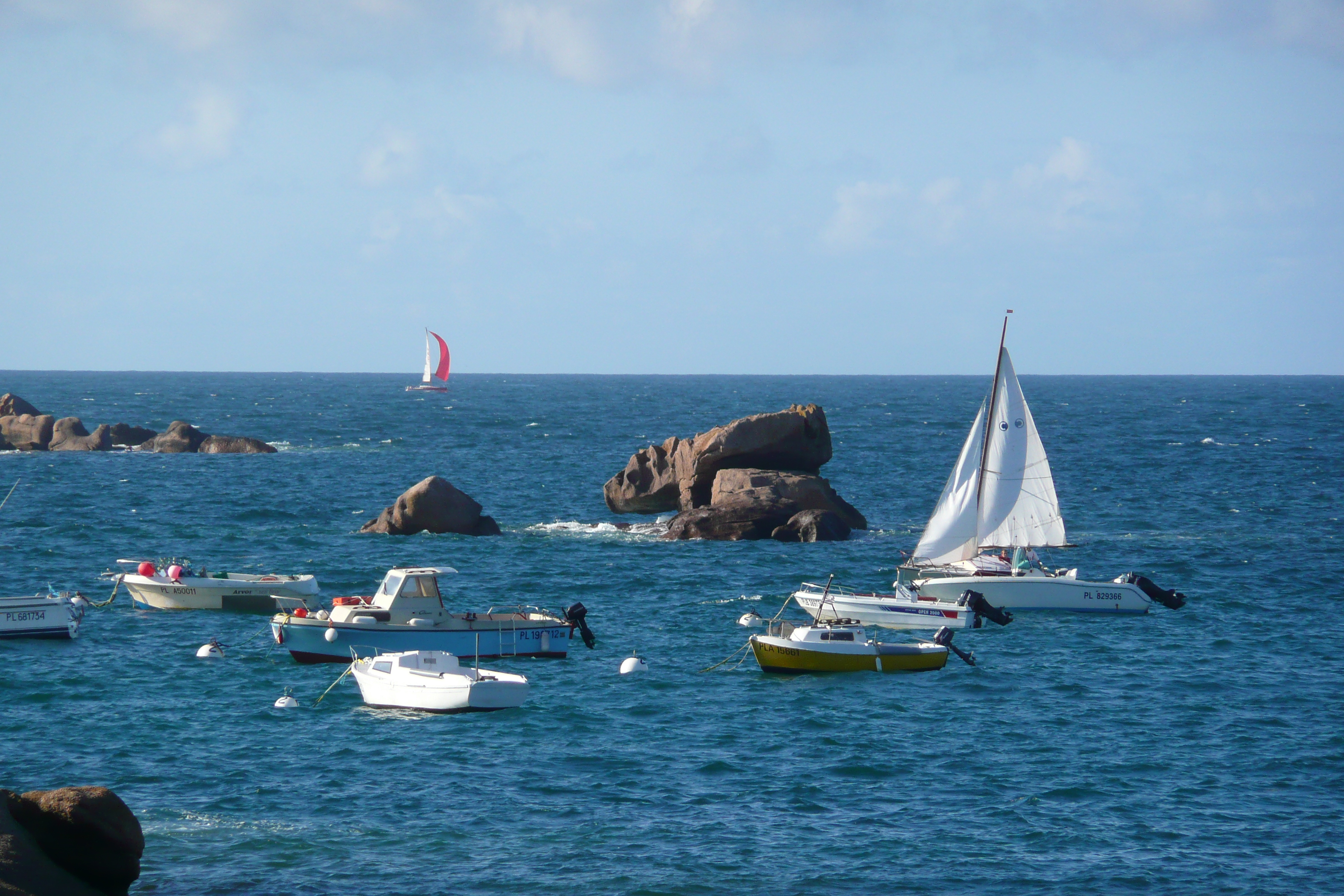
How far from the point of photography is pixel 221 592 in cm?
4878

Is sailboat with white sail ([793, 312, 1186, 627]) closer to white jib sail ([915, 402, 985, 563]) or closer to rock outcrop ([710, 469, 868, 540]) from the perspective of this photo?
white jib sail ([915, 402, 985, 563])

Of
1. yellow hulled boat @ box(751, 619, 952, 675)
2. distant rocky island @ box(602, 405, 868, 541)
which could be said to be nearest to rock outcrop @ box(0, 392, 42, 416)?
distant rocky island @ box(602, 405, 868, 541)

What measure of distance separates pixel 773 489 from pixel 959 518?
546 inches

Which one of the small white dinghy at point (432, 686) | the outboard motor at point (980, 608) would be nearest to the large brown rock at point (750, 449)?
the outboard motor at point (980, 608)

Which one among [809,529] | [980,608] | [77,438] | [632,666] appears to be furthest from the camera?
[77,438]

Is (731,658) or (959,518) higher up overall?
(959,518)

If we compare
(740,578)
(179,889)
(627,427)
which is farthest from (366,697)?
(627,427)

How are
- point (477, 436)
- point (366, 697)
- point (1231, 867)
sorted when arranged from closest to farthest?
point (1231, 867) < point (366, 697) < point (477, 436)

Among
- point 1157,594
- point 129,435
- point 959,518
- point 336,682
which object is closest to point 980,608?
point 959,518

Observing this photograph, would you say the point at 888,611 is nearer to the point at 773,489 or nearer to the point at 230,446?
the point at 773,489

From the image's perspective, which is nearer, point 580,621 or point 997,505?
point 580,621

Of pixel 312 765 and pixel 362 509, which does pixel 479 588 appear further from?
pixel 362 509

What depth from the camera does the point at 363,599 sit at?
42.5 m

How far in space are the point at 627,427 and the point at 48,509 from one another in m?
81.8
